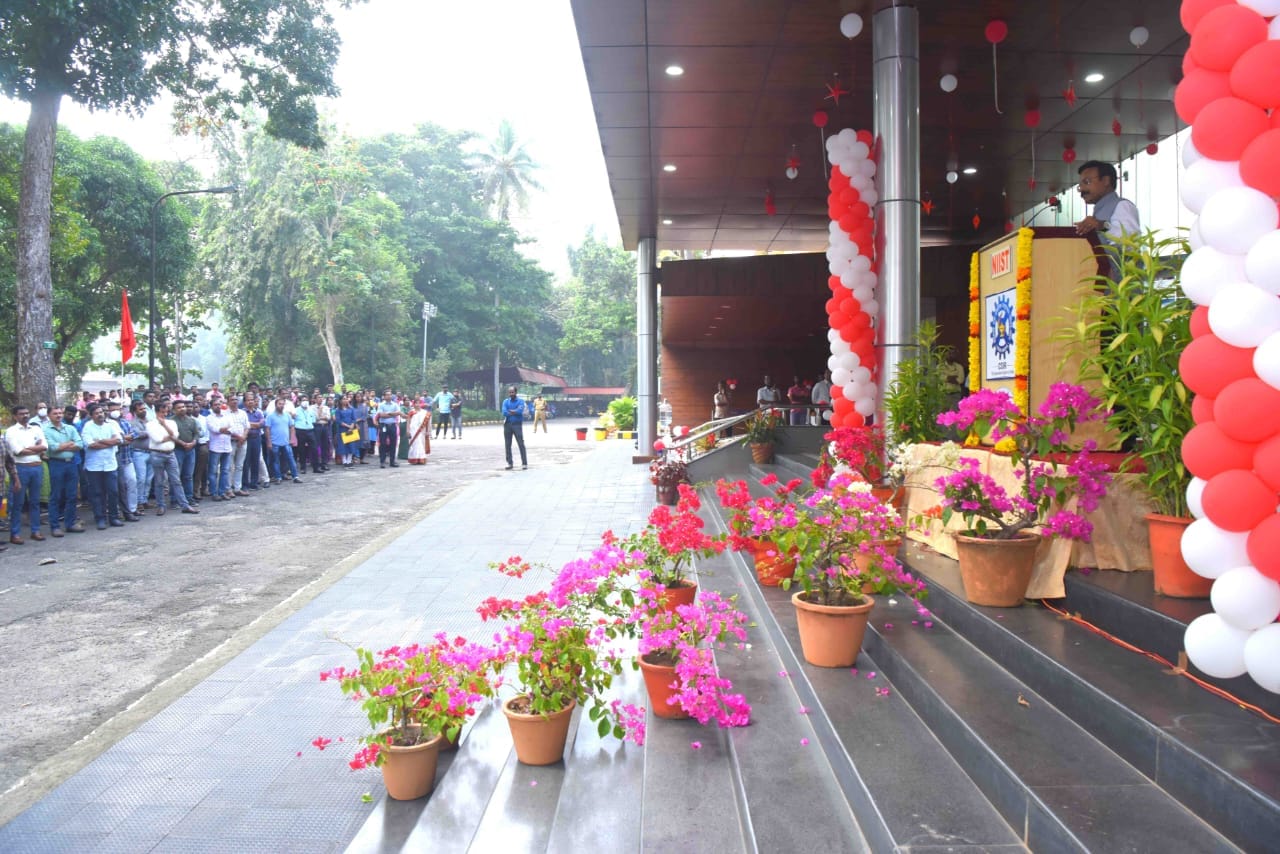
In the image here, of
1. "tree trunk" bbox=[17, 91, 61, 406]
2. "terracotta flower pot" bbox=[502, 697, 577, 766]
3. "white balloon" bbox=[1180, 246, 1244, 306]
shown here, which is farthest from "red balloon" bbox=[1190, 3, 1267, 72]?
"tree trunk" bbox=[17, 91, 61, 406]

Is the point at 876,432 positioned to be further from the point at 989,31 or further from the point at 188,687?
the point at 188,687

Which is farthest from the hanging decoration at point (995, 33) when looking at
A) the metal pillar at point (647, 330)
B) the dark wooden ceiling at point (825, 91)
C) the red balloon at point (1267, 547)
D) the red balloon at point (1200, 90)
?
the metal pillar at point (647, 330)

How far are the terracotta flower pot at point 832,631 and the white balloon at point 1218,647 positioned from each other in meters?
1.29

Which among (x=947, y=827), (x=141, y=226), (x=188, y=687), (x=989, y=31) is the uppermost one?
(x=141, y=226)

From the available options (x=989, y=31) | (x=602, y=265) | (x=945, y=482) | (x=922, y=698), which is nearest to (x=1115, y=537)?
(x=945, y=482)

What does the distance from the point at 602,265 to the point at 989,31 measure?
4490cm

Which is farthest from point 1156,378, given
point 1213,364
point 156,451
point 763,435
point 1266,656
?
point 156,451

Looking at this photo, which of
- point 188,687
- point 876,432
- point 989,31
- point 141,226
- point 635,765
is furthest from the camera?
point 141,226

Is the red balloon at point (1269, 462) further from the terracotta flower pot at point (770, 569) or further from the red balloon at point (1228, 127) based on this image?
the terracotta flower pot at point (770, 569)

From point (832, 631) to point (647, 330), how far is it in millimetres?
12443

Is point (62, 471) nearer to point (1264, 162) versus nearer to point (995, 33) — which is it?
point (995, 33)

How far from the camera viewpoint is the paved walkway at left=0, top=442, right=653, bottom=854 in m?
2.92

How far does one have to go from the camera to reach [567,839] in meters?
2.64

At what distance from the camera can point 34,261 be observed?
12414 millimetres
